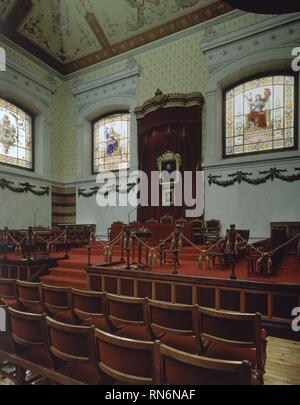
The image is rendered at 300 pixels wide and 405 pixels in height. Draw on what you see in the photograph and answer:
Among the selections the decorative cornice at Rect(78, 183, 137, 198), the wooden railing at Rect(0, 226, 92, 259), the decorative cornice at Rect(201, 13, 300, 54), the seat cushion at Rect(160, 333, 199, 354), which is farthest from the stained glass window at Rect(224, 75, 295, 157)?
the seat cushion at Rect(160, 333, 199, 354)

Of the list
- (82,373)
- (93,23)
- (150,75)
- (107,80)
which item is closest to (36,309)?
(82,373)

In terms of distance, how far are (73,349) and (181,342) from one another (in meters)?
1.05

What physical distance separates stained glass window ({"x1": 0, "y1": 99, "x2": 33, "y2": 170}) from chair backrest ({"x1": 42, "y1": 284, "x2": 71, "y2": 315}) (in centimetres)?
930

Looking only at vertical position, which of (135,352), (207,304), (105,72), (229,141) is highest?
(105,72)

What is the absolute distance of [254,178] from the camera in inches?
353

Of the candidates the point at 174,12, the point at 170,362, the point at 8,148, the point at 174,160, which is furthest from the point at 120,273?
the point at 174,12

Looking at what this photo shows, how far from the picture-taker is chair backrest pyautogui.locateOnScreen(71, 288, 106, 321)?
297 cm

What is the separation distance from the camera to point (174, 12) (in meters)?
10.1

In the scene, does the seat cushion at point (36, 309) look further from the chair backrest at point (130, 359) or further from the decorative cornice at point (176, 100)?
the decorative cornice at point (176, 100)

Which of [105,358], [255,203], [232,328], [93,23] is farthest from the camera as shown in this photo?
[93,23]

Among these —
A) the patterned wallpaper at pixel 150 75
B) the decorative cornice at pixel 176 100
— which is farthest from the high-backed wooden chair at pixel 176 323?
the patterned wallpaper at pixel 150 75

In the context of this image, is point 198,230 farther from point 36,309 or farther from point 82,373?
point 82,373
